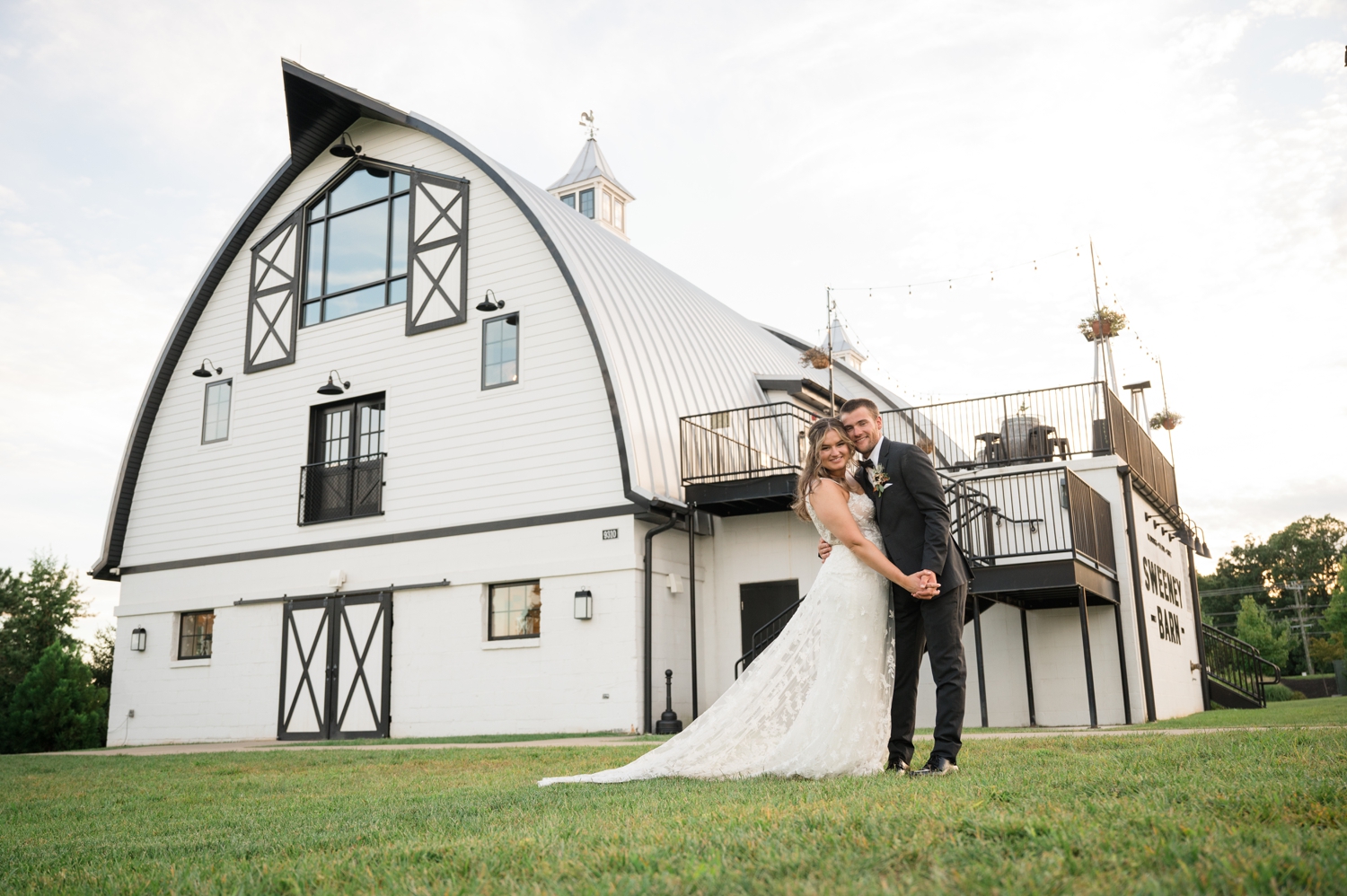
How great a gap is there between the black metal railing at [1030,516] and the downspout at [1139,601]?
0.27 meters

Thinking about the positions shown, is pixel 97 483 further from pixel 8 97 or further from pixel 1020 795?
pixel 1020 795

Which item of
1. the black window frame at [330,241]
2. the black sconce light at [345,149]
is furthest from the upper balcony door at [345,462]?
the black sconce light at [345,149]

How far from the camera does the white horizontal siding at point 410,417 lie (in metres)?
15.0

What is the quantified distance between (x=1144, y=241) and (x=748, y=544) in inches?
328

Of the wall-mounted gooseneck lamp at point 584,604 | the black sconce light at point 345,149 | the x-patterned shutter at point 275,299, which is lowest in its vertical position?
the wall-mounted gooseneck lamp at point 584,604

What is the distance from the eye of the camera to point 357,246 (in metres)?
17.9

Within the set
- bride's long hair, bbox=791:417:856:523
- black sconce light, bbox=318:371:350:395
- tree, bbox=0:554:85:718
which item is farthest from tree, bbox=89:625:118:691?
bride's long hair, bbox=791:417:856:523

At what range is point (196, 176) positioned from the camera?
18359 millimetres

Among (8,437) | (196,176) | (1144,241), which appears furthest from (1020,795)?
(8,437)

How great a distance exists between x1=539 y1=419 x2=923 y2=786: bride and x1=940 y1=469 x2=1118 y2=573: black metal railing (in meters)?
6.45

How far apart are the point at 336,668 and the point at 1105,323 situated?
13.5 meters

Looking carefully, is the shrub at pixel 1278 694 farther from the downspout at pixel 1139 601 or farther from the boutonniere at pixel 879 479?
the boutonniere at pixel 879 479

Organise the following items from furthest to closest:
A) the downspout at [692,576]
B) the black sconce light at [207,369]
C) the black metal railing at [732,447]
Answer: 1. the black sconce light at [207,369]
2. the black metal railing at [732,447]
3. the downspout at [692,576]

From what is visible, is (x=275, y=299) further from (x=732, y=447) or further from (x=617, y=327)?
(x=732, y=447)
